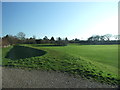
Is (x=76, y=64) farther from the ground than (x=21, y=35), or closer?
closer

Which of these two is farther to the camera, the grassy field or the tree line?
the tree line

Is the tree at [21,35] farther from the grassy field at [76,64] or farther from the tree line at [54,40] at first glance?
the grassy field at [76,64]

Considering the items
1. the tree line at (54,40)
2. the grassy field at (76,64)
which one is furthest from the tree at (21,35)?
the grassy field at (76,64)

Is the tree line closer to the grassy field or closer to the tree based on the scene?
the tree

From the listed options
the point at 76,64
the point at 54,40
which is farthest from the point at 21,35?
the point at 76,64

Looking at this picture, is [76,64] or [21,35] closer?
[76,64]

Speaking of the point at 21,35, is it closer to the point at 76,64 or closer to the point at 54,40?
the point at 54,40

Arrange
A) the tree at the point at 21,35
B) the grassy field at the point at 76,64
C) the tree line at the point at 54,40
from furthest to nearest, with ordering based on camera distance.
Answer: the tree at the point at 21,35 < the tree line at the point at 54,40 < the grassy field at the point at 76,64

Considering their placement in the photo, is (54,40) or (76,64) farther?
(54,40)

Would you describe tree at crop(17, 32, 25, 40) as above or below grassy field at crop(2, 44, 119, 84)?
above

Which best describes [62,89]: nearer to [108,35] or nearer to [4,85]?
[4,85]

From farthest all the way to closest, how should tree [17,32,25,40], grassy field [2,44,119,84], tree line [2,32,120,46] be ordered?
tree [17,32,25,40], tree line [2,32,120,46], grassy field [2,44,119,84]

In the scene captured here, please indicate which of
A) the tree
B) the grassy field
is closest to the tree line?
the tree

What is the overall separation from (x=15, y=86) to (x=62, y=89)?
1.85m
